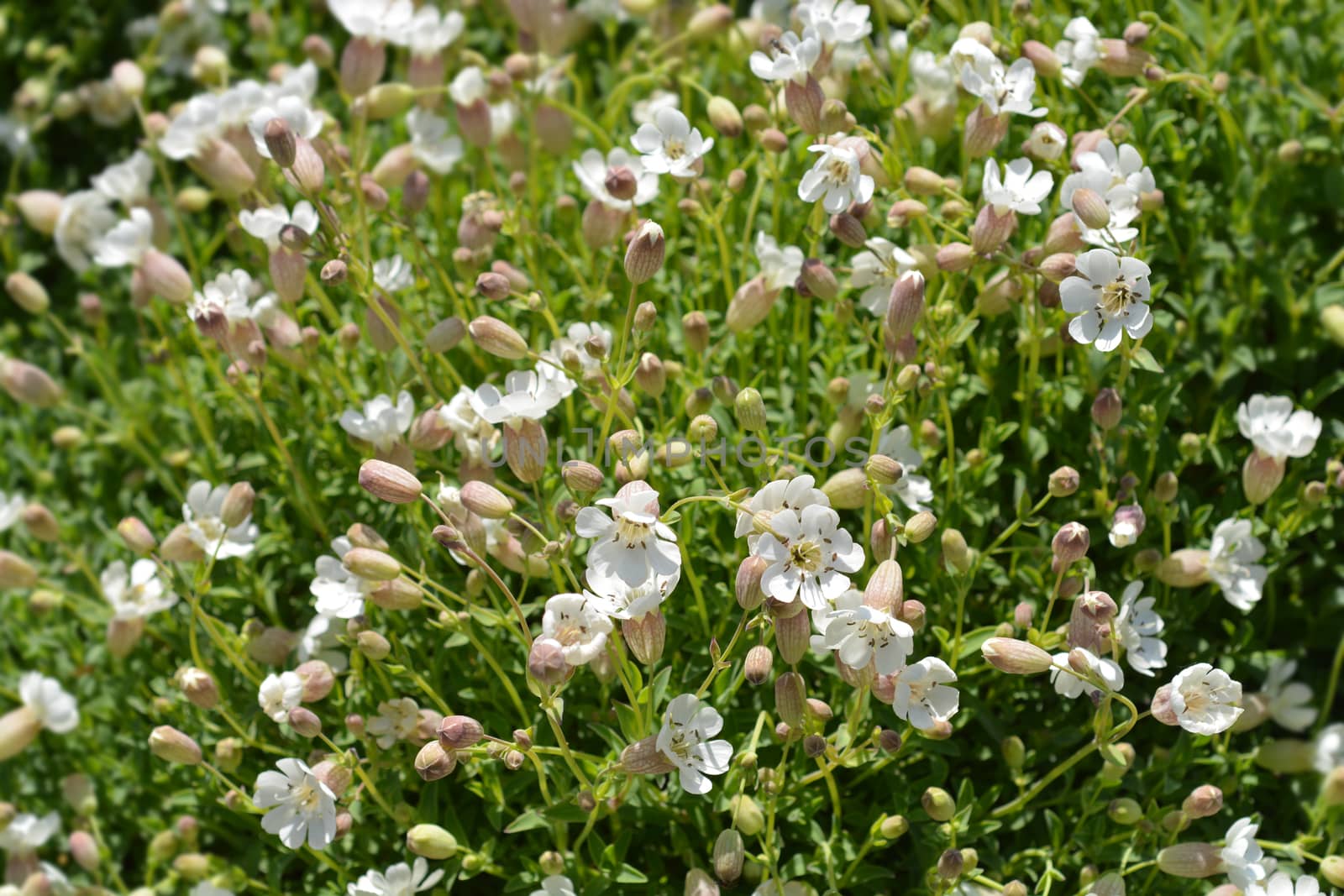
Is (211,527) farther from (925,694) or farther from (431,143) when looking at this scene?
(925,694)

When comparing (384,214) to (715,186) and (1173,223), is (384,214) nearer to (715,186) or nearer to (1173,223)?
(715,186)

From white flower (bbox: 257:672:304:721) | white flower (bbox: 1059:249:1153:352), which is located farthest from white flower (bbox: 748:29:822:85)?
white flower (bbox: 257:672:304:721)

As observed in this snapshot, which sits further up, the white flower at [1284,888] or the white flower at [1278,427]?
the white flower at [1278,427]

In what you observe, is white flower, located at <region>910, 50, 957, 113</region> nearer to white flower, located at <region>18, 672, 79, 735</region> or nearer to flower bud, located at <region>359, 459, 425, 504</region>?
flower bud, located at <region>359, 459, 425, 504</region>

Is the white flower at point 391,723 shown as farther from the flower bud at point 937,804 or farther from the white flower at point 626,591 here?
the flower bud at point 937,804

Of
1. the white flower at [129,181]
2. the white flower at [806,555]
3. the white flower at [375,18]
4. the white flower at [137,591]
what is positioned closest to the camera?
the white flower at [806,555]

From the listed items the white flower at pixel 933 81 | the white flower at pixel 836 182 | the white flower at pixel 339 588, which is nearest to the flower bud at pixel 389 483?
the white flower at pixel 339 588
